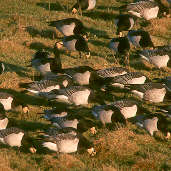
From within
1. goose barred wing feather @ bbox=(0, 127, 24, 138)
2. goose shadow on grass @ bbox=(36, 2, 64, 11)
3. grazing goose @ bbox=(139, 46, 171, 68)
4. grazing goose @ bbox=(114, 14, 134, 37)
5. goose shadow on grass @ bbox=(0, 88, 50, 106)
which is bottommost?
goose shadow on grass @ bbox=(0, 88, 50, 106)

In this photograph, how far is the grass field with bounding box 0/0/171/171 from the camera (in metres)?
13.6

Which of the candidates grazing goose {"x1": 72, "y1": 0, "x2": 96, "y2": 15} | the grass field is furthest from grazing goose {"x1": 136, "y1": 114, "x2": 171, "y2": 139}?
grazing goose {"x1": 72, "y1": 0, "x2": 96, "y2": 15}

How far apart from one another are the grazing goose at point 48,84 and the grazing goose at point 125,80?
1493 millimetres

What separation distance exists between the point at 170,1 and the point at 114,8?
144 inches

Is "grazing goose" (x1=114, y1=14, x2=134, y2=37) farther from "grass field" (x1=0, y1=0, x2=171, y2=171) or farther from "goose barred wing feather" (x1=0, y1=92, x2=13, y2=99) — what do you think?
"goose barred wing feather" (x1=0, y1=92, x2=13, y2=99)

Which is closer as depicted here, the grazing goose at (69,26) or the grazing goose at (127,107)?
the grazing goose at (127,107)

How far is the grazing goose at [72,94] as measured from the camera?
16734 mm

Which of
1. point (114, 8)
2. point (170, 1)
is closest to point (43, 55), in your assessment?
point (114, 8)

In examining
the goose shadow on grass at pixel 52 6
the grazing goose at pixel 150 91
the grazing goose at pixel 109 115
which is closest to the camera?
the grazing goose at pixel 109 115

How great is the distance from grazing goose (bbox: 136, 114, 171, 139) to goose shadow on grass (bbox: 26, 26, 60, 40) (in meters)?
8.14

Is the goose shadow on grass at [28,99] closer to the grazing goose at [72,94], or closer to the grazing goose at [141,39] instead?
the grazing goose at [72,94]

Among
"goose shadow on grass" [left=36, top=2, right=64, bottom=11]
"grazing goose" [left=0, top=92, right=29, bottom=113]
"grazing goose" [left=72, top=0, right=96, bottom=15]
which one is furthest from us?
"goose shadow on grass" [left=36, top=2, right=64, bottom=11]

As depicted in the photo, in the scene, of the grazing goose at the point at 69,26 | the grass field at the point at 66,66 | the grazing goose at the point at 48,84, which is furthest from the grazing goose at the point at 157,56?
the grazing goose at the point at 48,84

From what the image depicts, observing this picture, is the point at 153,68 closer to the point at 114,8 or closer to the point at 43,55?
the point at 43,55
